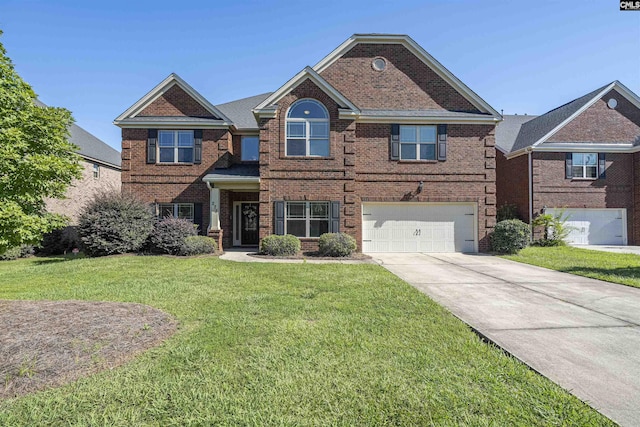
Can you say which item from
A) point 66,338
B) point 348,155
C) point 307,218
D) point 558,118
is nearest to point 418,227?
point 348,155

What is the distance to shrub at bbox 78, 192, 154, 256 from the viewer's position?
11.5 m

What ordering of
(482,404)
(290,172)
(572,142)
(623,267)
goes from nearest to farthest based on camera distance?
(482,404)
(623,267)
(290,172)
(572,142)

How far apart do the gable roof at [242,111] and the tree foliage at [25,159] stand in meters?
11.2

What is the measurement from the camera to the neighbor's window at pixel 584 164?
56.5 feet

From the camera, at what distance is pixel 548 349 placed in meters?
3.88

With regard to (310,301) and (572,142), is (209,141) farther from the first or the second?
(572,142)

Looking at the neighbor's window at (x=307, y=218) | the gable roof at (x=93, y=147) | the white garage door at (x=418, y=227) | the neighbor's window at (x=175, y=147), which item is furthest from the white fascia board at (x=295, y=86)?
the gable roof at (x=93, y=147)

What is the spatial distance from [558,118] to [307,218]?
53.3 ft

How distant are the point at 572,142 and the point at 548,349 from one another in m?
18.2

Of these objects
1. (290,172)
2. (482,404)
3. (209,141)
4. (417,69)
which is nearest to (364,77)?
(417,69)

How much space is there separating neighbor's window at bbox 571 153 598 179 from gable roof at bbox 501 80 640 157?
1986 millimetres

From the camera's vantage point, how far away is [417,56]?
14.7 metres

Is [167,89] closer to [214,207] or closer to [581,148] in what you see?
[214,207]

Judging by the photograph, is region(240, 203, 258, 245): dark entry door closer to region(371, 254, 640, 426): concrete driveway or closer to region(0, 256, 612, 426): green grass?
region(371, 254, 640, 426): concrete driveway
